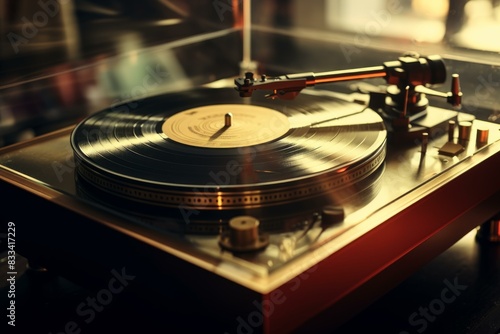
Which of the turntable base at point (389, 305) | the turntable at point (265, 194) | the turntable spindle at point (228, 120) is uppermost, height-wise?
the turntable spindle at point (228, 120)

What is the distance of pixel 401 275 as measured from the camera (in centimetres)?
117

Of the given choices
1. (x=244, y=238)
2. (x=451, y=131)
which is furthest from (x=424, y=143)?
(x=244, y=238)

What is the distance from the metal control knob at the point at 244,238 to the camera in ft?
3.18

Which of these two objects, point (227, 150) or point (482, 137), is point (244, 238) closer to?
point (227, 150)

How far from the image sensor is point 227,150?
1228mm

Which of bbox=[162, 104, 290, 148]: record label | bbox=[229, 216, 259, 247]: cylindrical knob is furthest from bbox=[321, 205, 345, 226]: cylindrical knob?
bbox=[162, 104, 290, 148]: record label

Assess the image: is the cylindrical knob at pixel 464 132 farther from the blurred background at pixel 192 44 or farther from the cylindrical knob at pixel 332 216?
the cylindrical knob at pixel 332 216

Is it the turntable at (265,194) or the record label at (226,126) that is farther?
the record label at (226,126)

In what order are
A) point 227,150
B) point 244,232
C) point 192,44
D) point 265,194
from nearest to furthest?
point 244,232, point 265,194, point 227,150, point 192,44

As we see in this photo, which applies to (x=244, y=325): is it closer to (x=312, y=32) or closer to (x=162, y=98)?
(x=162, y=98)

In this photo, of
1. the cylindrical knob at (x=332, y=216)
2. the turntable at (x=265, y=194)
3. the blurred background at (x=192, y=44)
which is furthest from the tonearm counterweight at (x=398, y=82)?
the cylindrical knob at (x=332, y=216)

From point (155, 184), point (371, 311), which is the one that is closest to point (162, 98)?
point (155, 184)

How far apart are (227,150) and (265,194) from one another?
0.57 ft

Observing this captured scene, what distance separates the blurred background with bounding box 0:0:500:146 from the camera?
1.58 m
